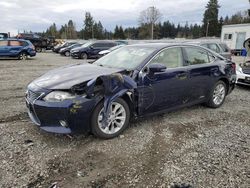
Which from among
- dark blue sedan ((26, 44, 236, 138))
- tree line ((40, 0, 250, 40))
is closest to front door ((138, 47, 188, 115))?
dark blue sedan ((26, 44, 236, 138))

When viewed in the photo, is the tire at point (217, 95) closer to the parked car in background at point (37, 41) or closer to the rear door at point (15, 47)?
the rear door at point (15, 47)

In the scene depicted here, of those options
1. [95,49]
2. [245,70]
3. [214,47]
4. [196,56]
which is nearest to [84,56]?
[95,49]

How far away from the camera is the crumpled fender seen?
3.28m

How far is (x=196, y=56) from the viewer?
4.81 meters

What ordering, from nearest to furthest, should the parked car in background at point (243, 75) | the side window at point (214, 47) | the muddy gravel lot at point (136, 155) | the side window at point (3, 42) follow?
the muddy gravel lot at point (136, 155), the parked car in background at point (243, 75), the side window at point (214, 47), the side window at point (3, 42)

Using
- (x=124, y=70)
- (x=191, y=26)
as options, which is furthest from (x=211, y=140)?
(x=191, y=26)

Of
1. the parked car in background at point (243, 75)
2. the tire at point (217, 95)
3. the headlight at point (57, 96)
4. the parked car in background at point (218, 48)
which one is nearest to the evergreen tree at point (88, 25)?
the parked car in background at point (218, 48)

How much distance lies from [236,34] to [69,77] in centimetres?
3404

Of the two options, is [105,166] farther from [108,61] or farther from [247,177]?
[108,61]

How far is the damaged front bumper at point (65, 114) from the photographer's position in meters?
3.18

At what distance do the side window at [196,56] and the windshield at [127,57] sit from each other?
895 millimetres

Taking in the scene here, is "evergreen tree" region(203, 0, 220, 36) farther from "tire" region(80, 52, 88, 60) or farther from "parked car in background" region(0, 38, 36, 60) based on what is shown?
"parked car in background" region(0, 38, 36, 60)

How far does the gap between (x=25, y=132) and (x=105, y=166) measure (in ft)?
5.61

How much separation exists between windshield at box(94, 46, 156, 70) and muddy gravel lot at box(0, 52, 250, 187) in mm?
1147
